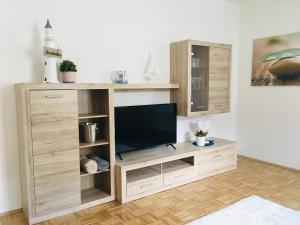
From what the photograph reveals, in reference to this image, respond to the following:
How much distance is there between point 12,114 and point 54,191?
84cm

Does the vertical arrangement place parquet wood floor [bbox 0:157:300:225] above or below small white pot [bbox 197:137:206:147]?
below

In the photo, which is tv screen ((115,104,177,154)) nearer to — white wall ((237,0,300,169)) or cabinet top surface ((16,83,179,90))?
cabinet top surface ((16,83,179,90))

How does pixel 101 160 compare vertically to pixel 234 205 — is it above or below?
above

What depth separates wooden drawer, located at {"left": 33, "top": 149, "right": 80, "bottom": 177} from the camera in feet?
7.51

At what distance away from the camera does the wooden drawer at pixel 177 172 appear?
3.05 meters

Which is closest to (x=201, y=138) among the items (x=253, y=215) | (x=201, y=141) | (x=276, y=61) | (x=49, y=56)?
(x=201, y=141)

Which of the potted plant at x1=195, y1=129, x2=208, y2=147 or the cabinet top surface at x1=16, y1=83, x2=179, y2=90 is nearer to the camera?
the cabinet top surface at x1=16, y1=83, x2=179, y2=90

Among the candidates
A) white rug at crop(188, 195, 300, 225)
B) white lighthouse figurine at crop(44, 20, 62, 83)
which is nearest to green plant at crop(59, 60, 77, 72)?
white lighthouse figurine at crop(44, 20, 62, 83)

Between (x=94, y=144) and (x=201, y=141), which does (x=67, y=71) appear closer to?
(x=94, y=144)

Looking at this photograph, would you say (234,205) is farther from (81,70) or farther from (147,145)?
(81,70)

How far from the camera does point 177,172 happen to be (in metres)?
3.12

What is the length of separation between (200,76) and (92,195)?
6.72 ft

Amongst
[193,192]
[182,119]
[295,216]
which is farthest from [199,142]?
[295,216]

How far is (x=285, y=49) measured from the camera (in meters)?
3.64
